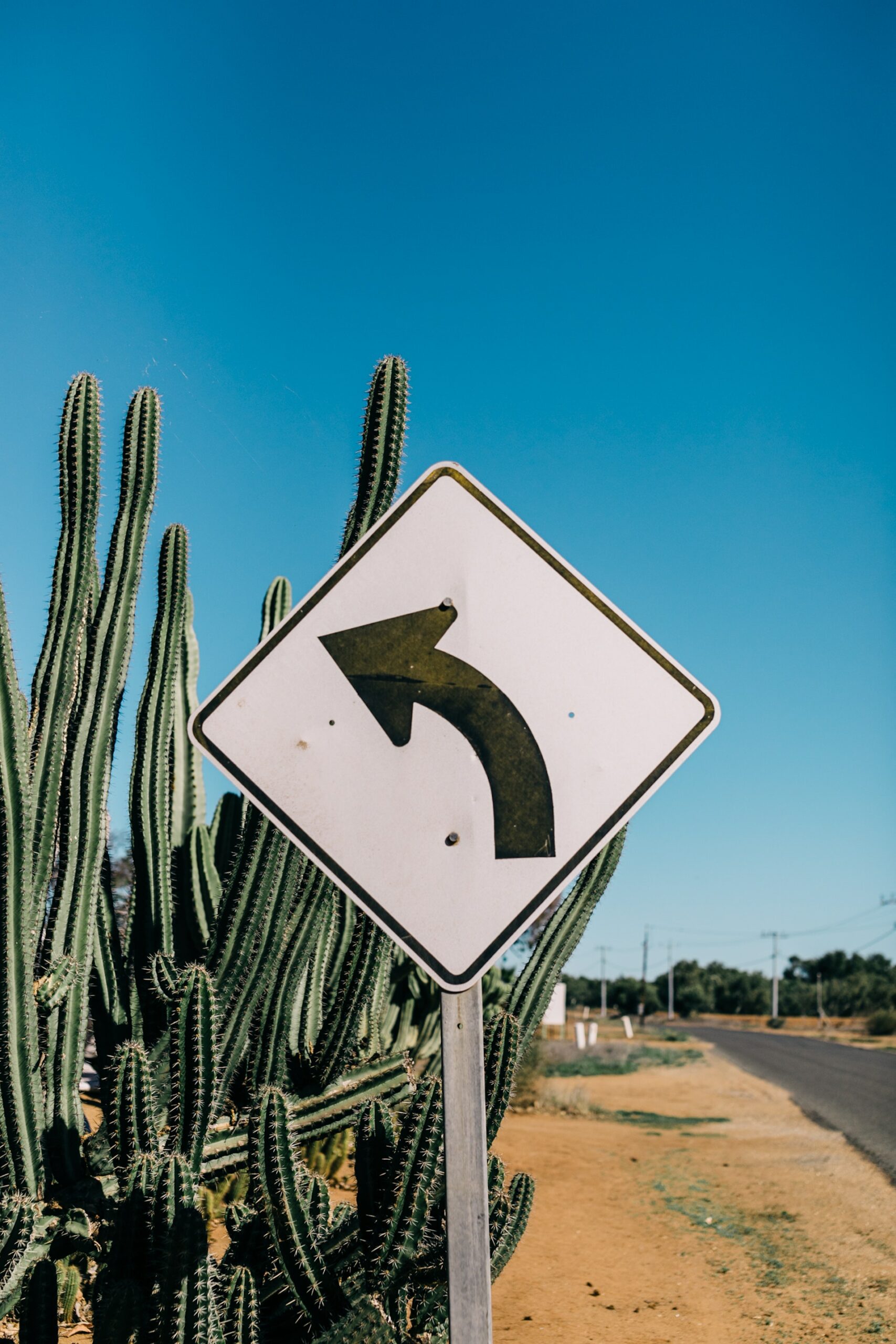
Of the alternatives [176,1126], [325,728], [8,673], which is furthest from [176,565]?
[325,728]

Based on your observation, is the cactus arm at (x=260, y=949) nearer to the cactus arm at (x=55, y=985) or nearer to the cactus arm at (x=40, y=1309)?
the cactus arm at (x=55, y=985)

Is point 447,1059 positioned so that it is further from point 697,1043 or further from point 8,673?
point 697,1043

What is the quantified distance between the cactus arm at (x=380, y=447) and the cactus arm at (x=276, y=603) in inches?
69.2

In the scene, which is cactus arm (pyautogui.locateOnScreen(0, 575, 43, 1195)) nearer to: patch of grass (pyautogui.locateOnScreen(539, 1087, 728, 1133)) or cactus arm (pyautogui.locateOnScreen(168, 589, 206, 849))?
cactus arm (pyautogui.locateOnScreen(168, 589, 206, 849))

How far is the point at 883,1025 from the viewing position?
55.6 metres

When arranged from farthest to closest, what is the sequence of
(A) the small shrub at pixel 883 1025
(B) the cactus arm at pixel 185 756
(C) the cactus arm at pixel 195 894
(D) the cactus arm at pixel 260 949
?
1. (A) the small shrub at pixel 883 1025
2. (B) the cactus arm at pixel 185 756
3. (C) the cactus arm at pixel 195 894
4. (D) the cactus arm at pixel 260 949

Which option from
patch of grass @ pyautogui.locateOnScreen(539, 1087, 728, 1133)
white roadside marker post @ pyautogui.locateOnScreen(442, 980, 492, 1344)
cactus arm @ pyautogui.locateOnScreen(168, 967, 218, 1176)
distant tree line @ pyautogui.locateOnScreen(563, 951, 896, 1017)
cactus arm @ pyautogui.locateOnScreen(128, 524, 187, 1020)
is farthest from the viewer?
distant tree line @ pyautogui.locateOnScreen(563, 951, 896, 1017)

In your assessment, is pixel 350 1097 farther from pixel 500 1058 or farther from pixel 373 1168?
pixel 373 1168

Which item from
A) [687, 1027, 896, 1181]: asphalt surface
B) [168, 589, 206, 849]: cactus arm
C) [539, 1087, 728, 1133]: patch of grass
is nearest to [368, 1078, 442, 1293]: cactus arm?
[168, 589, 206, 849]: cactus arm

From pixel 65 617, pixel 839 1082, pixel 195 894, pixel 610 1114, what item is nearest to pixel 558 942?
pixel 195 894

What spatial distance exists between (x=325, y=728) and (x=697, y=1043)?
174ft

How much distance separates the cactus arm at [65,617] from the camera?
381cm

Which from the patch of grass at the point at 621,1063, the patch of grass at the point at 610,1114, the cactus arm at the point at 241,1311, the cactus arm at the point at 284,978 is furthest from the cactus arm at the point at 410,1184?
the patch of grass at the point at 621,1063

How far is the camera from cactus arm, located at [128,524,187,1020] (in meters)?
4.28
